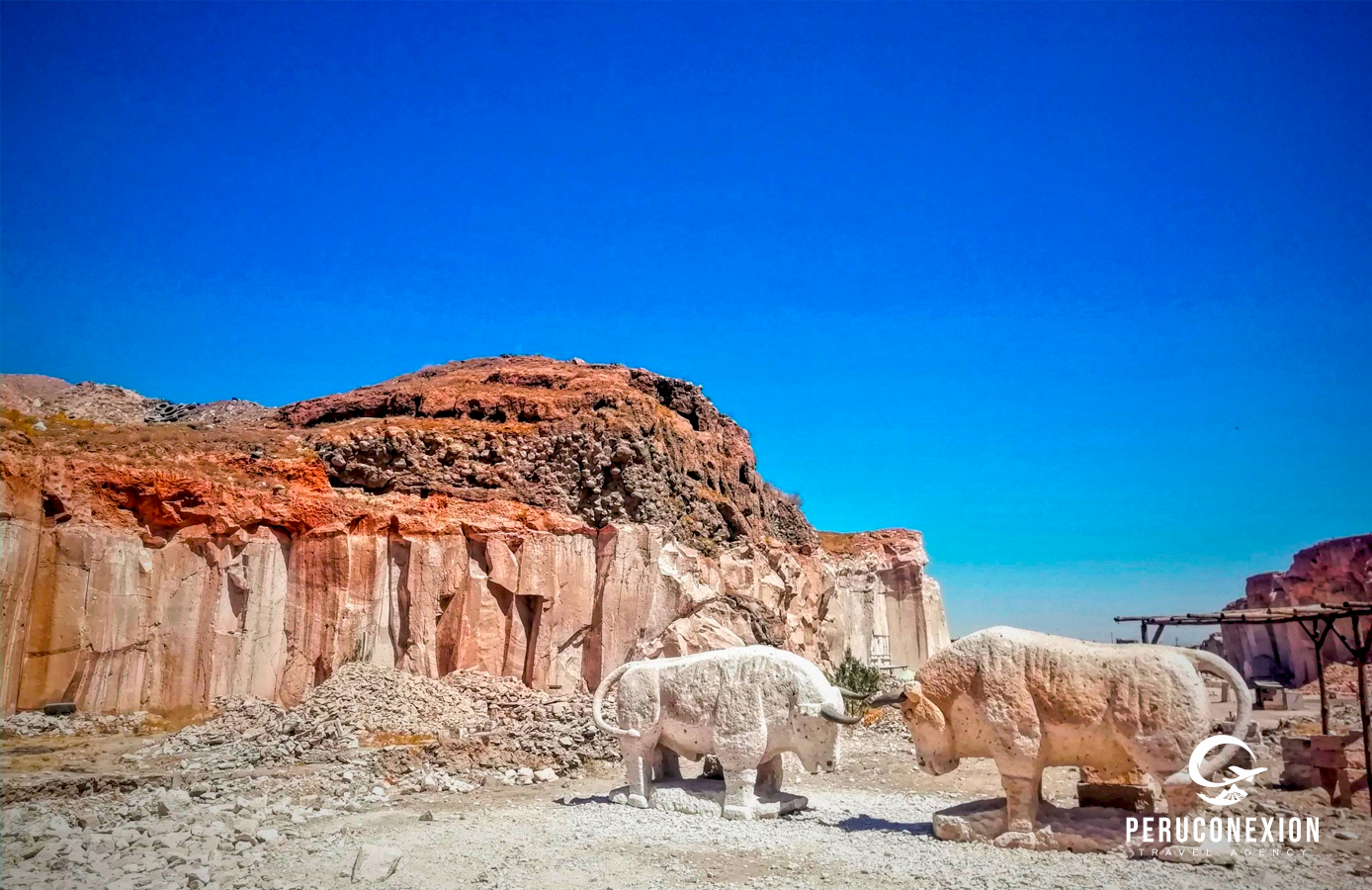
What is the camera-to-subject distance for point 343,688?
1825 cm

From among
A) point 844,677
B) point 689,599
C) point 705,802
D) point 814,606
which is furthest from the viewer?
point 814,606

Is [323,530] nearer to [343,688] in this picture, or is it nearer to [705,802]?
[343,688]

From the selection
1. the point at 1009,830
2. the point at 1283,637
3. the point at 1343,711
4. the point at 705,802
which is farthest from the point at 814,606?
the point at 1283,637

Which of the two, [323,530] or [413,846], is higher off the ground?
[323,530]

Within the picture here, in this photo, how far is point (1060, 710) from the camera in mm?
9758

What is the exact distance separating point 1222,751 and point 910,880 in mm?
3501

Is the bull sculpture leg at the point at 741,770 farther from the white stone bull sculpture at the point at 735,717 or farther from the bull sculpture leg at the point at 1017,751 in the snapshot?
the bull sculpture leg at the point at 1017,751

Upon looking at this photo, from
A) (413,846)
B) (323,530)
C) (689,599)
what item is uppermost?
(323,530)

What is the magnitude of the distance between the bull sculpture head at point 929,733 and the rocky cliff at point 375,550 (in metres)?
11.0

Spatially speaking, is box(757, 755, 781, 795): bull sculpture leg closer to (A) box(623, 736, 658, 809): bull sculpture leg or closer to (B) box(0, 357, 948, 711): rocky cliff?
(A) box(623, 736, 658, 809): bull sculpture leg

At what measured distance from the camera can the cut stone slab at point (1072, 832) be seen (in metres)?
9.13

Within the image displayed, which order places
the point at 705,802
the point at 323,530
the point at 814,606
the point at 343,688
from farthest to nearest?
the point at 814,606 → the point at 323,530 → the point at 343,688 → the point at 705,802
